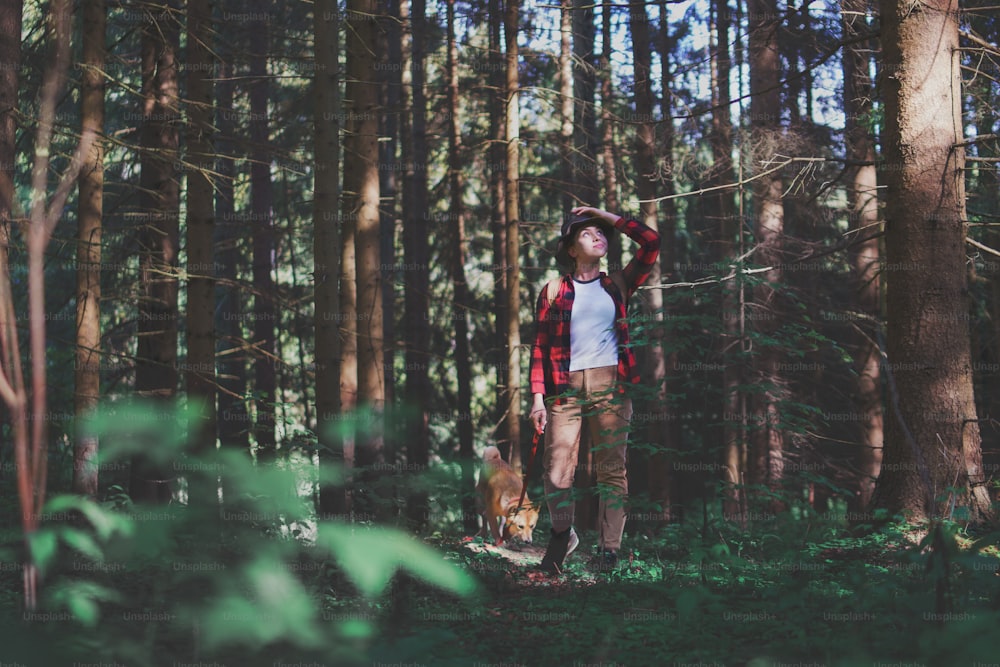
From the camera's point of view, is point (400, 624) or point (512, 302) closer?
point (400, 624)

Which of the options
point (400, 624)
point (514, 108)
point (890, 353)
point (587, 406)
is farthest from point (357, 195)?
point (400, 624)

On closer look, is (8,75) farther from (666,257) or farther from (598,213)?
(666,257)

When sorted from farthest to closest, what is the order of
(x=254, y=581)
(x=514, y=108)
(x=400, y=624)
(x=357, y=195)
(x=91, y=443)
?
(x=514, y=108) → (x=357, y=195) → (x=91, y=443) → (x=400, y=624) → (x=254, y=581)

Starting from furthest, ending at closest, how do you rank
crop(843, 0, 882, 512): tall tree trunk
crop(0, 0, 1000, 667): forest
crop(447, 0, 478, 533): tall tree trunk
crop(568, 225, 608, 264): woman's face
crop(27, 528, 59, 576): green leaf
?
crop(447, 0, 478, 533): tall tree trunk → crop(843, 0, 882, 512): tall tree trunk → crop(568, 225, 608, 264): woman's face → crop(0, 0, 1000, 667): forest → crop(27, 528, 59, 576): green leaf

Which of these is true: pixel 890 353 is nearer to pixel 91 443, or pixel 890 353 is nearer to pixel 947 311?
pixel 947 311

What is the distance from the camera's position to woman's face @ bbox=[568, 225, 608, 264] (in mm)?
6531

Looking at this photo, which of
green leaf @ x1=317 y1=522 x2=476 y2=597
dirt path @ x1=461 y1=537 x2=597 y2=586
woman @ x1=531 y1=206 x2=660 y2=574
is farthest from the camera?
woman @ x1=531 y1=206 x2=660 y2=574

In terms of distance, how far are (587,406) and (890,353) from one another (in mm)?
2627

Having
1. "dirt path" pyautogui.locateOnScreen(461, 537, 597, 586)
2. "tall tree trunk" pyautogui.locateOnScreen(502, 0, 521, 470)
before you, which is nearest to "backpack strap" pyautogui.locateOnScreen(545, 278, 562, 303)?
"dirt path" pyautogui.locateOnScreen(461, 537, 597, 586)

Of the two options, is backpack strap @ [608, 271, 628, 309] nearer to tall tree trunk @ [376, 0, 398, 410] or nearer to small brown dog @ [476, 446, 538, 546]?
small brown dog @ [476, 446, 538, 546]

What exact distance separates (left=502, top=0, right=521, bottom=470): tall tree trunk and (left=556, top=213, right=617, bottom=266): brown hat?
5.69 meters

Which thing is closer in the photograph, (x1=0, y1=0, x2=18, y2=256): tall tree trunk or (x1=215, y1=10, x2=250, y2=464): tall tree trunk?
(x1=0, y1=0, x2=18, y2=256): tall tree trunk

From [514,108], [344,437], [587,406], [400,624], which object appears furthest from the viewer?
[514,108]

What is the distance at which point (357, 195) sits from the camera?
10.2 metres
